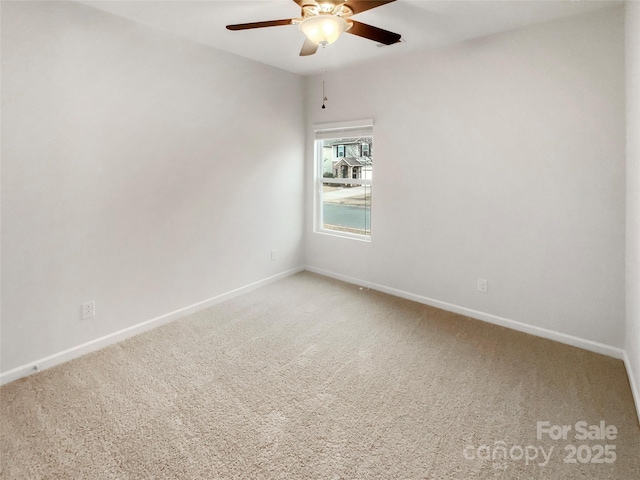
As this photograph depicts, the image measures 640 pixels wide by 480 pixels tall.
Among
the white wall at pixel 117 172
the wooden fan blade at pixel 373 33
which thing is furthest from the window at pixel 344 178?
the wooden fan blade at pixel 373 33

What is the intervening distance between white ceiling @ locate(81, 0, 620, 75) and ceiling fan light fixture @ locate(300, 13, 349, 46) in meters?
0.61

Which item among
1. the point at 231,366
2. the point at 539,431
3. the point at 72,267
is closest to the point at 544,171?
the point at 539,431

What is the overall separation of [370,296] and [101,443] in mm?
2610

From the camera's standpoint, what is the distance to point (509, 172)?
2.86 meters

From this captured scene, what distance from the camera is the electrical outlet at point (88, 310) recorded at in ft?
8.37

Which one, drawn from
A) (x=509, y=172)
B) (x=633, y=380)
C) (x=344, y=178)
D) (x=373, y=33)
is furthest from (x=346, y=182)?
(x=633, y=380)

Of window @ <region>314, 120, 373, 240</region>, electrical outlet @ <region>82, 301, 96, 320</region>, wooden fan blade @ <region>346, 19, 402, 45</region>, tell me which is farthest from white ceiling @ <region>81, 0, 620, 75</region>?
electrical outlet @ <region>82, 301, 96, 320</region>

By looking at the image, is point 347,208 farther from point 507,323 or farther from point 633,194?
point 633,194

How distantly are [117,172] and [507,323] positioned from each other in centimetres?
347

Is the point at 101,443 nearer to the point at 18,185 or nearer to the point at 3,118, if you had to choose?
the point at 18,185

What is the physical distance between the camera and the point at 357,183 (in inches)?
159

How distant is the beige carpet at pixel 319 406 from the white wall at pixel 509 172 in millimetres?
495

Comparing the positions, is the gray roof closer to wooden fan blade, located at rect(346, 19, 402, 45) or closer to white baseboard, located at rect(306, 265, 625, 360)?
white baseboard, located at rect(306, 265, 625, 360)

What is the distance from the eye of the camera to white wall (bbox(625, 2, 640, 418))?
195 cm
